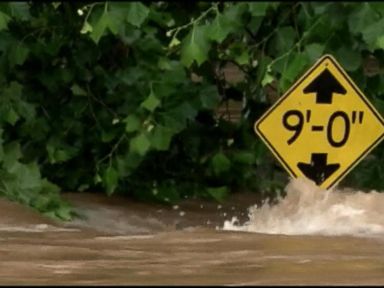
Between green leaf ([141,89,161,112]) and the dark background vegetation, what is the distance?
2cm

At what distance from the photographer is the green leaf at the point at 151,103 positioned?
10.3m

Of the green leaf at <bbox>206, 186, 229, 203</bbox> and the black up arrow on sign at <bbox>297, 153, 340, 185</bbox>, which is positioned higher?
the green leaf at <bbox>206, 186, 229, 203</bbox>

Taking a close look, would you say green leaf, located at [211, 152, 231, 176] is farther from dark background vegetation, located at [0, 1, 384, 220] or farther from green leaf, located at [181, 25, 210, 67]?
green leaf, located at [181, 25, 210, 67]

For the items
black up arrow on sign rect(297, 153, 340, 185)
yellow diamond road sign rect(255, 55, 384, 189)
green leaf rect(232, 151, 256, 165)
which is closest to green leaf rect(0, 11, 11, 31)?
yellow diamond road sign rect(255, 55, 384, 189)

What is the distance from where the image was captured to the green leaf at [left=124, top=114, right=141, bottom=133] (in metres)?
10.5

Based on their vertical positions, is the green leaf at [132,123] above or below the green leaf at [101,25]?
below

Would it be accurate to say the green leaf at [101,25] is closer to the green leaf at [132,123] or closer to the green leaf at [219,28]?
the green leaf at [219,28]

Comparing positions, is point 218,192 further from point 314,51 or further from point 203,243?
point 203,243

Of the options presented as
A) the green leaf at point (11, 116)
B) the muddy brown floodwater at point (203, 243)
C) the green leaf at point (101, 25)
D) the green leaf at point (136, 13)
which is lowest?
the muddy brown floodwater at point (203, 243)

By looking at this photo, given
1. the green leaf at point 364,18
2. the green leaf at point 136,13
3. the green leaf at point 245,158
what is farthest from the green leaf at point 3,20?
the green leaf at point 245,158

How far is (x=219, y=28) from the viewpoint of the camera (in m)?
9.75

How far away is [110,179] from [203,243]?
2.56m

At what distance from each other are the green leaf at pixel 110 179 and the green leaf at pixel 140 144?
431mm

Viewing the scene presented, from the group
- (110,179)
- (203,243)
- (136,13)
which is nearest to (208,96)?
(110,179)
